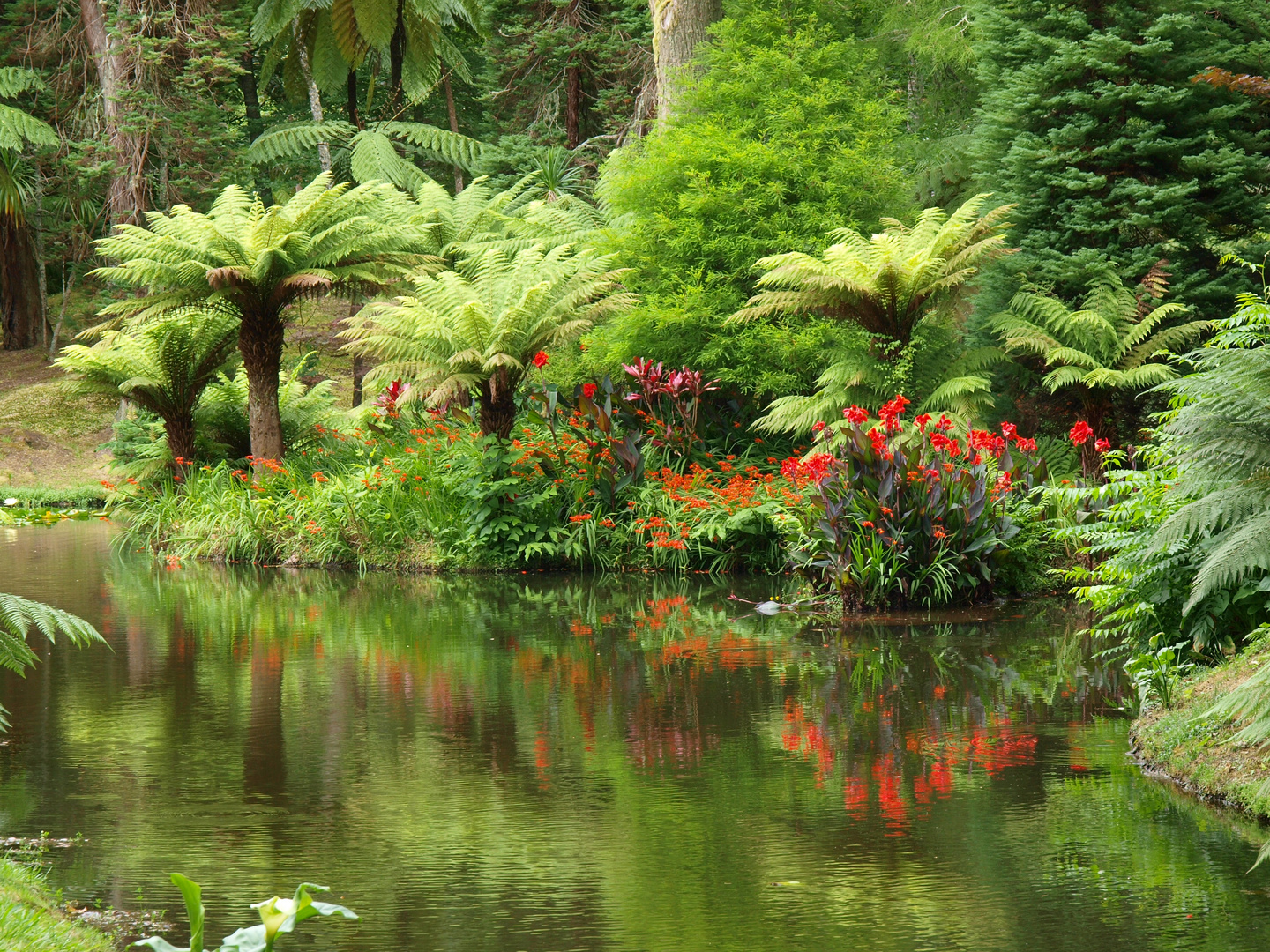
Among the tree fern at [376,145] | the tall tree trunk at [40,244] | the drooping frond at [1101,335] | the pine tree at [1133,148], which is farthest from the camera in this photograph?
the tall tree trunk at [40,244]

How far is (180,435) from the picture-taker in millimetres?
12805

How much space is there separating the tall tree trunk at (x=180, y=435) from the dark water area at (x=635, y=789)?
19.2ft

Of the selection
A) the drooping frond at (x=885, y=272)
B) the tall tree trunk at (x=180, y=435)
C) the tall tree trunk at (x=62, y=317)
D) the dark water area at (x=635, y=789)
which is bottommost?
the dark water area at (x=635, y=789)

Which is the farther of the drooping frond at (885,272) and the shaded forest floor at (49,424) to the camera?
the shaded forest floor at (49,424)

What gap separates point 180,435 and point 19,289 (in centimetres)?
1474

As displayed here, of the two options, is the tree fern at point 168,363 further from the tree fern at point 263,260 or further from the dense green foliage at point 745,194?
the dense green foliage at point 745,194

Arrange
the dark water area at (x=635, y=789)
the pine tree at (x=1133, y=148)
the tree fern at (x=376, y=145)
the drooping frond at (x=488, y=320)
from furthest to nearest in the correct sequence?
the tree fern at (x=376, y=145), the pine tree at (x=1133, y=148), the drooping frond at (x=488, y=320), the dark water area at (x=635, y=789)

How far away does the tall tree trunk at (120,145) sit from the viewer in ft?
63.9

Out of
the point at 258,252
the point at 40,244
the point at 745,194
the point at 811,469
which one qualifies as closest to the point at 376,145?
the point at 40,244

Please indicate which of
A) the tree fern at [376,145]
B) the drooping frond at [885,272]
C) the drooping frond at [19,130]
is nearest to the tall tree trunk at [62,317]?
the drooping frond at [19,130]

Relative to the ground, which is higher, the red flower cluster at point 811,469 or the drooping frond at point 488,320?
the drooping frond at point 488,320

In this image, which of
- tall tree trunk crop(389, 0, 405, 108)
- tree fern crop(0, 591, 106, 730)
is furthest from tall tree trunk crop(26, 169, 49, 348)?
tree fern crop(0, 591, 106, 730)

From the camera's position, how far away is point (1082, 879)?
3.17 metres

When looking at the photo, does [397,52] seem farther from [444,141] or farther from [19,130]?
[19,130]
